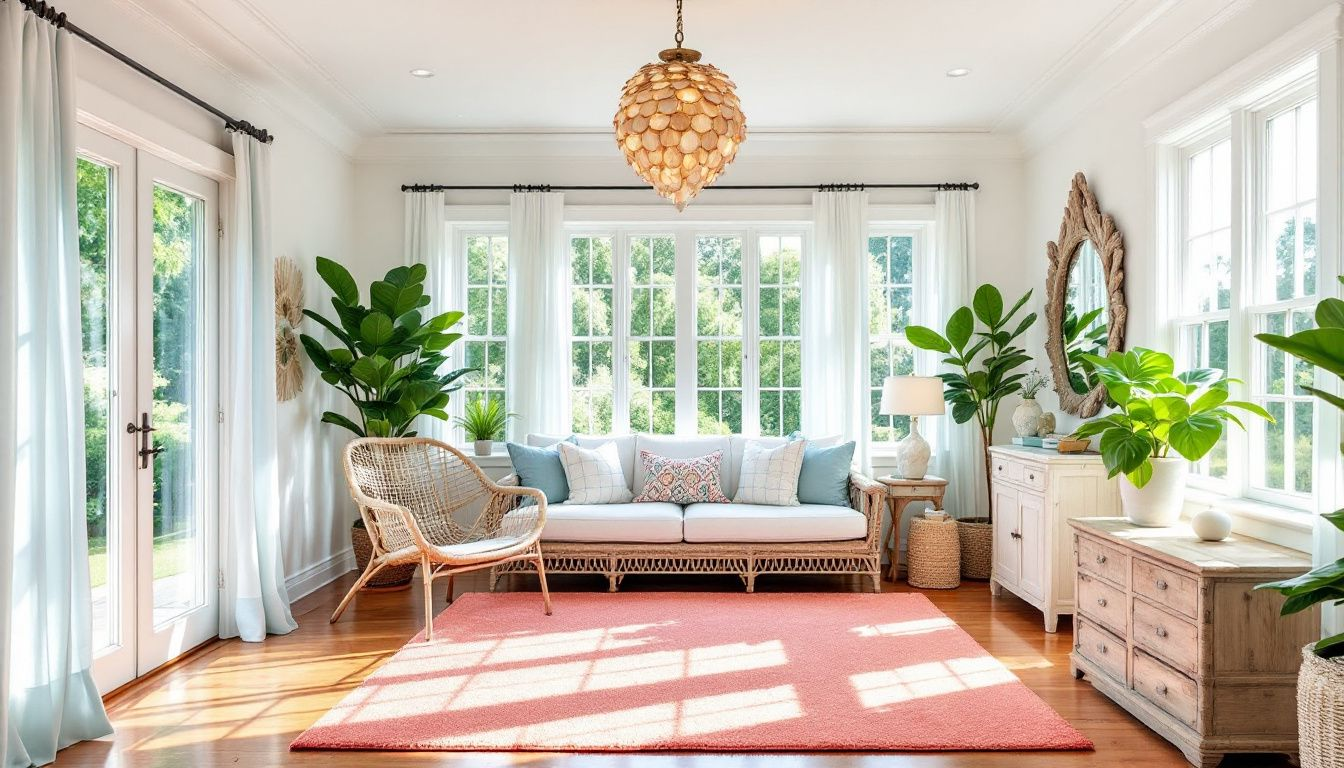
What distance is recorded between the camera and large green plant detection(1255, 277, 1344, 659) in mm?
2162

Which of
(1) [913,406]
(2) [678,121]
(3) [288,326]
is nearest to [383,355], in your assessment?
(3) [288,326]

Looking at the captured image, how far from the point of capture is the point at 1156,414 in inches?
138

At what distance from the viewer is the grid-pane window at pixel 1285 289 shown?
324 centimetres

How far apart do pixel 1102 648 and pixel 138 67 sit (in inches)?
180

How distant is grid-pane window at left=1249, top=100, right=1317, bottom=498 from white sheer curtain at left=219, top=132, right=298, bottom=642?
179 inches

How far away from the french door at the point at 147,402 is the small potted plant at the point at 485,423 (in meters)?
1.75

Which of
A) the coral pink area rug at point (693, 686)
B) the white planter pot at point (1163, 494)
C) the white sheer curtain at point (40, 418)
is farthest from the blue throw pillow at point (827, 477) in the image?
the white sheer curtain at point (40, 418)

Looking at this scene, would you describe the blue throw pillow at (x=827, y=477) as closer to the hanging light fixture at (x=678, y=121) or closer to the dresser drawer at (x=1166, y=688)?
the dresser drawer at (x=1166, y=688)

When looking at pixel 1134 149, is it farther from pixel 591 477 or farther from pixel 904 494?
pixel 591 477

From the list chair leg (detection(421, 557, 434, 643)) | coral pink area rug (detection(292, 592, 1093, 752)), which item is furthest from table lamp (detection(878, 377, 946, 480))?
chair leg (detection(421, 557, 434, 643))

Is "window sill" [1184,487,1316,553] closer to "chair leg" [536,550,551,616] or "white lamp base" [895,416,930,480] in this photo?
"white lamp base" [895,416,930,480]

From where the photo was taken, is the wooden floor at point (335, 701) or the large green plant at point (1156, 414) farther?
the large green plant at point (1156, 414)

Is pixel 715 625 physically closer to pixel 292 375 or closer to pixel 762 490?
pixel 762 490

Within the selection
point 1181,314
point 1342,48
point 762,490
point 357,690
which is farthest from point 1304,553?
point 357,690
